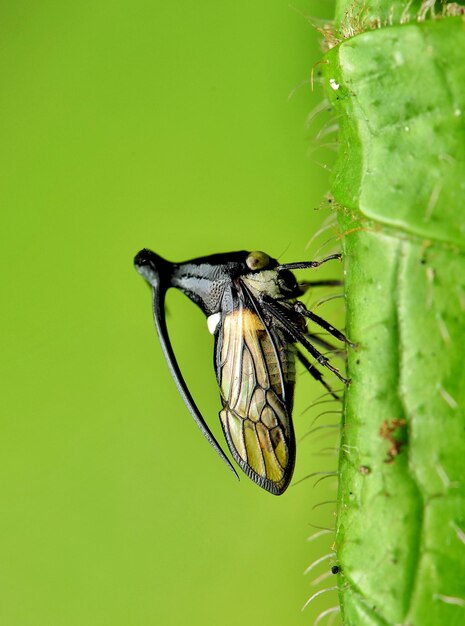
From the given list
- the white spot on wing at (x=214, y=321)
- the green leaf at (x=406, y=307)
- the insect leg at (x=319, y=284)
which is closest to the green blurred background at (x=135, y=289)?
the insect leg at (x=319, y=284)

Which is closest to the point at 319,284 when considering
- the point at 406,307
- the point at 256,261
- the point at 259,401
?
the point at 256,261

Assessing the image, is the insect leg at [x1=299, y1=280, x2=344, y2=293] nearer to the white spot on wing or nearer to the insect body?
the insect body

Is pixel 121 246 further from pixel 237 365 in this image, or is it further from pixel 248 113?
pixel 237 365

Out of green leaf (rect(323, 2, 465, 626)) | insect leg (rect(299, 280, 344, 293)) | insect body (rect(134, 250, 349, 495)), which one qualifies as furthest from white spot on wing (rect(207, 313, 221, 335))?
green leaf (rect(323, 2, 465, 626))

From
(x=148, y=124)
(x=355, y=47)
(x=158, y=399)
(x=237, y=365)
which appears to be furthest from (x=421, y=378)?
(x=148, y=124)

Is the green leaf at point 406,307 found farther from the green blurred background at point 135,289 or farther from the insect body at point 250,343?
the green blurred background at point 135,289

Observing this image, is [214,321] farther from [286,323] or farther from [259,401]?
[259,401]
